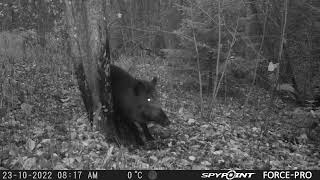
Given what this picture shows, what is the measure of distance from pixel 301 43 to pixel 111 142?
11.0 meters

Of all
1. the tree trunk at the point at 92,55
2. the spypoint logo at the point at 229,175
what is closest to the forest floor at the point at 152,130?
the tree trunk at the point at 92,55

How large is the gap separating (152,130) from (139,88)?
1436mm


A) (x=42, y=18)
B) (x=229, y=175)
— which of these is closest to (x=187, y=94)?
(x=42, y=18)

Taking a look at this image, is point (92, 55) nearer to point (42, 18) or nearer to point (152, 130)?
point (152, 130)

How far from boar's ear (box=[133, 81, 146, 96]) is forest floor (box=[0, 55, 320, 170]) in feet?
3.95

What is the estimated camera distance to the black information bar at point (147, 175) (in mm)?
5684

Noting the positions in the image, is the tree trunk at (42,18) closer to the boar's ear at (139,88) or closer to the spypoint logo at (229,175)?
the boar's ear at (139,88)

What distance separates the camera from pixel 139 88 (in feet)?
26.8

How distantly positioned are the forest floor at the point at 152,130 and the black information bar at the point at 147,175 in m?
0.31

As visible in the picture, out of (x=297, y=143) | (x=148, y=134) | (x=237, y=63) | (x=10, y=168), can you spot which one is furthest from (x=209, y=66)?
(x=10, y=168)

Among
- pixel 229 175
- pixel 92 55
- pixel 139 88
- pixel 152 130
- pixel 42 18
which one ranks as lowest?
pixel 152 130

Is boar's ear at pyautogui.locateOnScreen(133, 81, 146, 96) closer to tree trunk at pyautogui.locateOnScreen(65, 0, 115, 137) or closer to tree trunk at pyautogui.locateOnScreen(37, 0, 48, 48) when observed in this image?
tree trunk at pyautogui.locateOnScreen(65, 0, 115, 137)

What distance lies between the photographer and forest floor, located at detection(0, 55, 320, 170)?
670 centimetres

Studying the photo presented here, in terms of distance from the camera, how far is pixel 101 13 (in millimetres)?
7359
